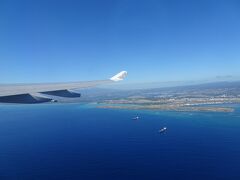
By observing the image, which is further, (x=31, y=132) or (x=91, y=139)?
(x=31, y=132)

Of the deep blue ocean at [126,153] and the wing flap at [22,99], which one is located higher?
the wing flap at [22,99]

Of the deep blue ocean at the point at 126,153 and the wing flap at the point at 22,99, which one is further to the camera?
the deep blue ocean at the point at 126,153

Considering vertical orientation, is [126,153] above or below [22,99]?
below

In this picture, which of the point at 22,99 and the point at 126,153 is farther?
the point at 126,153

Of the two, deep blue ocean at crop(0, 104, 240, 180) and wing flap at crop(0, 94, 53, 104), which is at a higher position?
wing flap at crop(0, 94, 53, 104)

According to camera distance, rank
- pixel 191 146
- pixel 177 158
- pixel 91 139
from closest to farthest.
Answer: pixel 177 158, pixel 191 146, pixel 91 139

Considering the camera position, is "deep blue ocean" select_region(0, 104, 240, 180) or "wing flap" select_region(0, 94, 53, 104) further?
"deep blue ocean" select_region(0, 104, 240, 180)

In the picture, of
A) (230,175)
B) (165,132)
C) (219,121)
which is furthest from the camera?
(219,121)

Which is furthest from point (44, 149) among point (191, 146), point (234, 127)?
point (234, 127)

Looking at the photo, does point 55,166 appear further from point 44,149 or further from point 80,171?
point 44,149

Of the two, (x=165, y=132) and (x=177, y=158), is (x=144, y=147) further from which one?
(x=165, y=132)
